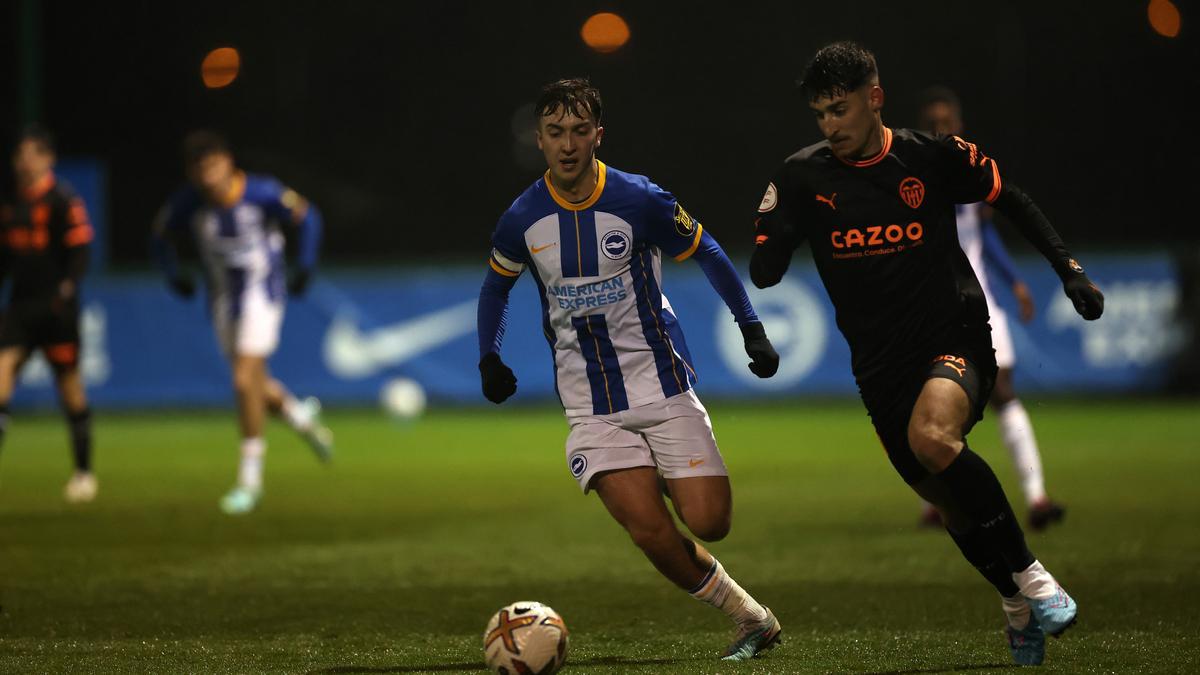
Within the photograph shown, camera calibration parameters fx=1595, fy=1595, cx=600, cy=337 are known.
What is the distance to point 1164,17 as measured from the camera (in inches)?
767

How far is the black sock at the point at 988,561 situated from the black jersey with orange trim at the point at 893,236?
24.6 inches

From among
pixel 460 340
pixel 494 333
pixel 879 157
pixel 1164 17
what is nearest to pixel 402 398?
pixel 460 340

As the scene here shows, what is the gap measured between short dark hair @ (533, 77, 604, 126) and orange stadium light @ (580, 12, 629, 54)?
1546 centimetres

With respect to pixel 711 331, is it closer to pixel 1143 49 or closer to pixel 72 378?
pixel 1143 49

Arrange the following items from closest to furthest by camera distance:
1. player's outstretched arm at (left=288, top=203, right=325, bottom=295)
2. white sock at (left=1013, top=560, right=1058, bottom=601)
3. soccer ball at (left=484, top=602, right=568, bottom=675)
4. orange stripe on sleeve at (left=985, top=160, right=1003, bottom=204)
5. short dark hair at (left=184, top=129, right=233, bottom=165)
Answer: soccer ball at (left=484, top=602, right=568, bottom=675) < white sock at (left=1013, top=560, right=1058, bottom=601) < orange stripe on sleeve at (left=985, top=160, right=1003, bottom=204) < short dark hair at (left=184, top=129, right=233, bottom=165) < player's outstretched arm at (left=288, top=203, right=325, bottom=295)

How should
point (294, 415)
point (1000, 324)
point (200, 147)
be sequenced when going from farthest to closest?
point (294, 415) → point (200, 147) → point (1000, 324)

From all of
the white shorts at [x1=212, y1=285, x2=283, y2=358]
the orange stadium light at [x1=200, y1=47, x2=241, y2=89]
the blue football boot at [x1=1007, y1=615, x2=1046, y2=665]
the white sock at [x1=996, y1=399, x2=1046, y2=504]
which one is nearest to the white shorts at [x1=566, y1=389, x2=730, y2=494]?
the blue football boot at [x1=1007, y1=615, x2=1046, y2=665]

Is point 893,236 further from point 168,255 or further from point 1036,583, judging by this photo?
point 168,255

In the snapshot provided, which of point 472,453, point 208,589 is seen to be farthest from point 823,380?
point 208,589

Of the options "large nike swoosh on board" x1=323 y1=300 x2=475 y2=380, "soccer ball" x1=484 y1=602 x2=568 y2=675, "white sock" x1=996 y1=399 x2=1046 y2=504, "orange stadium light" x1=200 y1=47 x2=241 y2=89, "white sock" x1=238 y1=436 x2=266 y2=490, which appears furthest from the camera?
"orange stadium light" x1=200 y1=47 x2=241 y2=89

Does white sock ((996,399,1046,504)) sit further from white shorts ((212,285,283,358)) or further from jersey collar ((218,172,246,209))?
jersey collar ((218,172,246,209))

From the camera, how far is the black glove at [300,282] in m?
11.0

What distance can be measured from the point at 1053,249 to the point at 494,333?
2.00 meters

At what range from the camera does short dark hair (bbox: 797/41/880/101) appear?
537 centimetres
